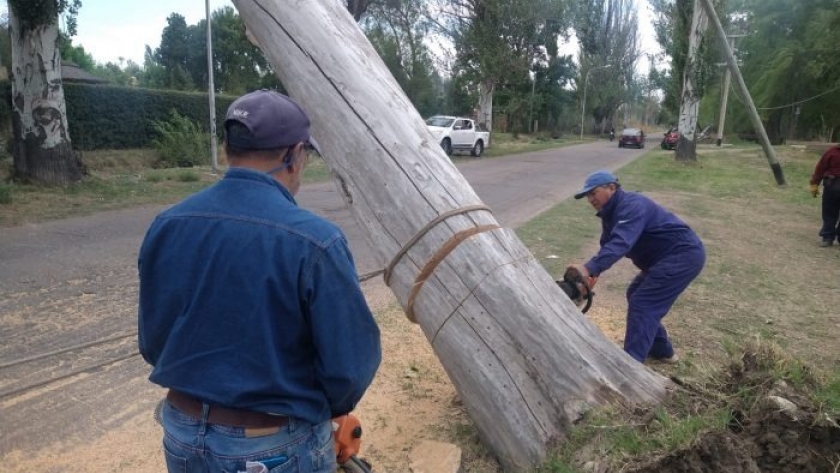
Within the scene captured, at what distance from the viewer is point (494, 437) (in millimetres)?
3010

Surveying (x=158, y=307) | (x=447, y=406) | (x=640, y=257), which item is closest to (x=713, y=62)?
(x=640, y=257)

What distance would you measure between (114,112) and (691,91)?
69.5 ft

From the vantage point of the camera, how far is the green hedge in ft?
63.8

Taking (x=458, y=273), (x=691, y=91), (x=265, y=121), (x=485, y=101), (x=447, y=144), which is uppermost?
(x=691, y=91)

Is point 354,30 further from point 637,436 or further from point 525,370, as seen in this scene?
point 637,436

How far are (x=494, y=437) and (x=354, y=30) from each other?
222cm

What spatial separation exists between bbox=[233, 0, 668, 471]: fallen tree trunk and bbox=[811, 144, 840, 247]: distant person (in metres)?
8.34

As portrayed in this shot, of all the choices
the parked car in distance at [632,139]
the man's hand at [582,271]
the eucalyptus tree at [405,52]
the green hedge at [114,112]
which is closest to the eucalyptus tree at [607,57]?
the parked car in distance at [632,139]

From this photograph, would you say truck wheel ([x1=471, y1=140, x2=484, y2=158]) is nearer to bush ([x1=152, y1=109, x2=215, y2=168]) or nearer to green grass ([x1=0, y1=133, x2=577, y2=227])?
green grass ([x1=0, y1=133, x2=577, y2=227])

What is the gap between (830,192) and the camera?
9.41m

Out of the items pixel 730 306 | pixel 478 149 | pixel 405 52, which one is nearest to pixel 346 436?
pixel 730 306

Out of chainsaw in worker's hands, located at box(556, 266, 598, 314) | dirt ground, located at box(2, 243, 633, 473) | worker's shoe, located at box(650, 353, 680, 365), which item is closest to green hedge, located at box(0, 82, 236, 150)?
dirt ground, located at box(2, 243, 633, 473)

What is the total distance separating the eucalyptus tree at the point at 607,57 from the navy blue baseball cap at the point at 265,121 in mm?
60837

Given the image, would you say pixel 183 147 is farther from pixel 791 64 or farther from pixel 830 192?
pixel 791 64
